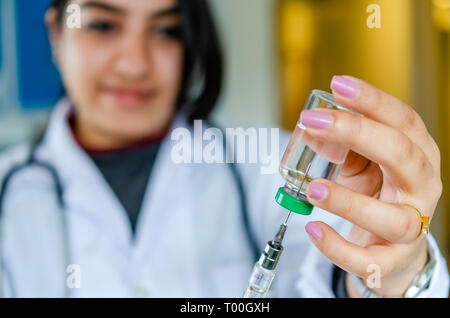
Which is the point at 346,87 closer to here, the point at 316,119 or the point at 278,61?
the point at 316,119

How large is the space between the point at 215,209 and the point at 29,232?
254 millimetres

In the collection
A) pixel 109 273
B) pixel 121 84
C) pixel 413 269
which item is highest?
pixel 121 84

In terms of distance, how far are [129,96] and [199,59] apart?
130 millimetres

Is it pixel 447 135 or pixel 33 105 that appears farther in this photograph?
pixel 447 135

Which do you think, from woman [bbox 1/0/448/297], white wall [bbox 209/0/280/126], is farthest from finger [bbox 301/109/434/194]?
white wall [bbox 209/0/280/126]

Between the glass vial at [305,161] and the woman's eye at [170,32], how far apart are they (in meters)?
0.37

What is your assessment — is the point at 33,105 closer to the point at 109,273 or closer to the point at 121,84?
the point at 121,84

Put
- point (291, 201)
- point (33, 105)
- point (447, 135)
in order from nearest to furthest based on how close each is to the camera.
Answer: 1. point (291, 201)
2. point (33, 105)
3. point (447, 135)

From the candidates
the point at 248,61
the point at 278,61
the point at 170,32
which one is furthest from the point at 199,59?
the point at 278,61

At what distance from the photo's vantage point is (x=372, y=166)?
31 cm

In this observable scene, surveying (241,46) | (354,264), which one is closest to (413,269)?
(354,264)

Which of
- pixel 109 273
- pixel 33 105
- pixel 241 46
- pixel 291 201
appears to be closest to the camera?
pixel 291 201

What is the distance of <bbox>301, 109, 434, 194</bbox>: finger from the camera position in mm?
243

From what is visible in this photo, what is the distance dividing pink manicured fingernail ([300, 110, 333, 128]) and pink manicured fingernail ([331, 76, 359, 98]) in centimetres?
2
